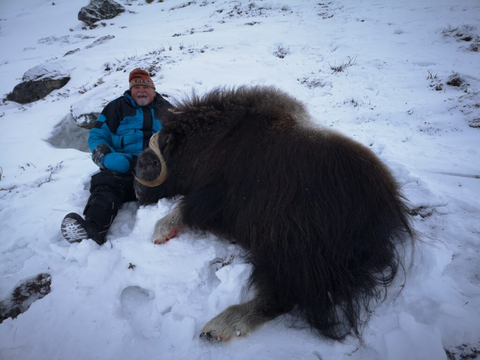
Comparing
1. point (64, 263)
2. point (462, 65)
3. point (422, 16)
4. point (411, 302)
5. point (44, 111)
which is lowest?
point (44, 111)

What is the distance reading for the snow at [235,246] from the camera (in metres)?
1.21

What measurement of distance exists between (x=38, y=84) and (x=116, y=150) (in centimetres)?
667

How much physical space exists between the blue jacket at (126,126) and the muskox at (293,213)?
101 cm

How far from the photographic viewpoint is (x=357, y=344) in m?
1.14

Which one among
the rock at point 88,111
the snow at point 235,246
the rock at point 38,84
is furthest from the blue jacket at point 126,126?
the rock at point 38,84

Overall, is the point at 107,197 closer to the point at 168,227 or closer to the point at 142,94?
the point at 168,227

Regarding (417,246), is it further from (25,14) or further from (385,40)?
(25,14)

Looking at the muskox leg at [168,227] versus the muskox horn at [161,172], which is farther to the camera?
the muskox horn at [161,172]

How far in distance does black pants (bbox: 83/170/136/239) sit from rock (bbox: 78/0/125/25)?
1575 centimetres

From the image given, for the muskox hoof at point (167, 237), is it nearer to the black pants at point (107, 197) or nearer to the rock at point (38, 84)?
the black pants at point (107, 197)

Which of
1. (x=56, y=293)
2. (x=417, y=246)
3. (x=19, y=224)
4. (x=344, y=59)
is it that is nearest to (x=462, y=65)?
(x=344, y=59)

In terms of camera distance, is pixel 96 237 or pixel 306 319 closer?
pixel 306 319

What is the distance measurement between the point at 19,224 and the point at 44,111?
5284mm

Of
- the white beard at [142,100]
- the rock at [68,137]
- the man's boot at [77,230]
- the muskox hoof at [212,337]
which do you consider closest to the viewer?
the muskox hoof at [212,337]
